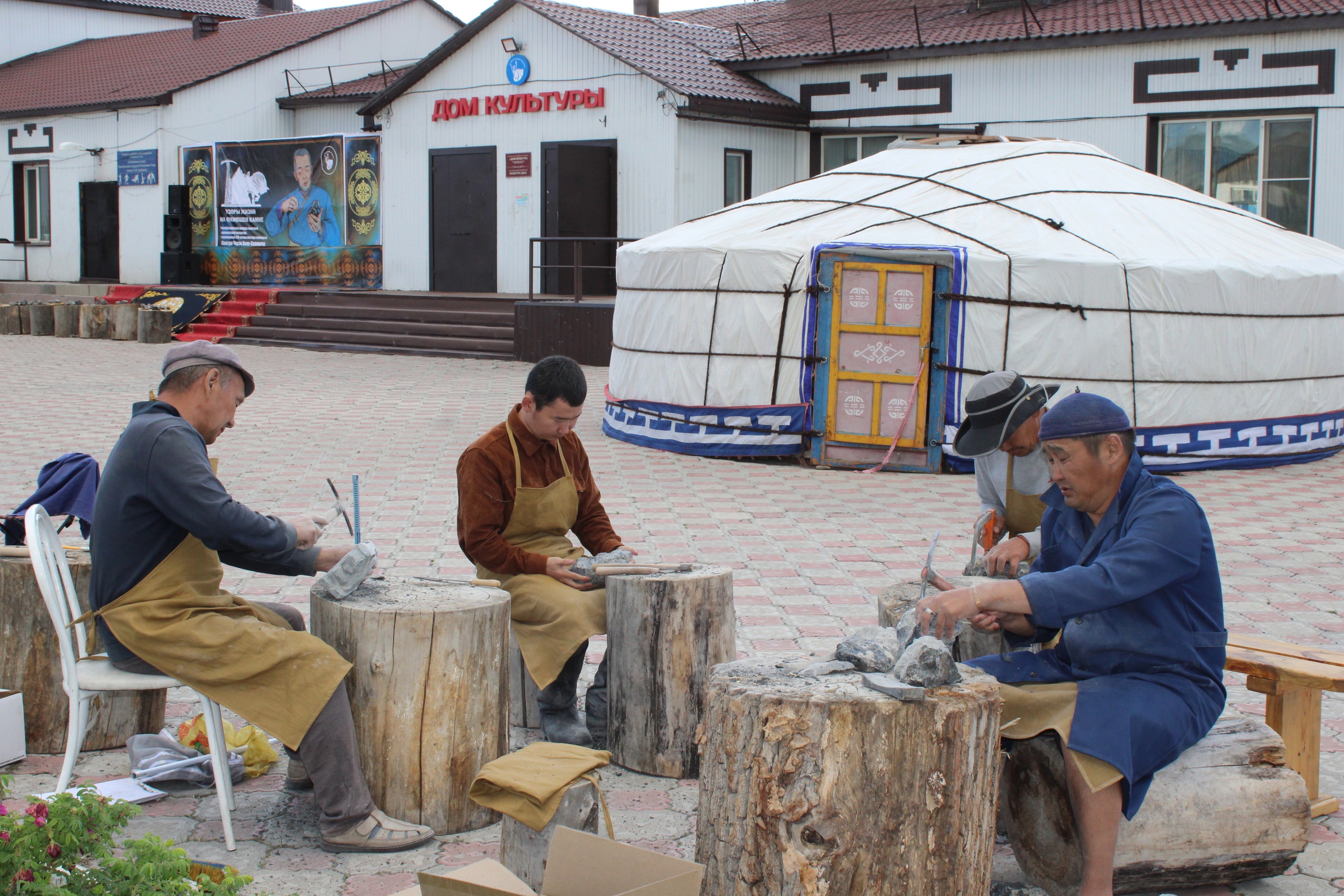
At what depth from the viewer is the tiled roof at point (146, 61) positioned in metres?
22.6

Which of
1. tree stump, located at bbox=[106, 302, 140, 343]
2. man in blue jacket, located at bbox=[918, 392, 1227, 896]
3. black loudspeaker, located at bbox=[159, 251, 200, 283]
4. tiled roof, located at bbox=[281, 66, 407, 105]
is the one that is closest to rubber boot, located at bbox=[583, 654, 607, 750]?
man in blue jacket, located at bbox=[918, 392, 1227, 896]

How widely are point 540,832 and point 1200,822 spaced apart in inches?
56.2

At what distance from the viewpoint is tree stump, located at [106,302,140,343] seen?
19.5 metres

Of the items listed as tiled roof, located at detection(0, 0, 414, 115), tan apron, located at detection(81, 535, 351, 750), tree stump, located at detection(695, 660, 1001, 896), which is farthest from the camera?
tiled roof, located at detection(0, 0, 414, 115)

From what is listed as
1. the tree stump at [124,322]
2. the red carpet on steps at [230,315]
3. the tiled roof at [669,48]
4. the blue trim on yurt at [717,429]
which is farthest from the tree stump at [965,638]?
the tree stump at [124,322]

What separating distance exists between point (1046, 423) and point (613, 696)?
60.5 inches

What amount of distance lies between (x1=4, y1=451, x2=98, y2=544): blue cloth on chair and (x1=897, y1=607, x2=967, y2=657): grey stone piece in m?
2.26

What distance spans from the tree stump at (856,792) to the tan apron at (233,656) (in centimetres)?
105

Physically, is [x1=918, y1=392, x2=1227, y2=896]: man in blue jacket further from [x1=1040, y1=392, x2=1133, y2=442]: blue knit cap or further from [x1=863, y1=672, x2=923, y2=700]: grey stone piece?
[x1=863, y1=672, x2=923, y2=700]: grey stone piece

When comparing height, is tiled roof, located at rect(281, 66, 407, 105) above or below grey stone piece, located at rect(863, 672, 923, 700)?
above

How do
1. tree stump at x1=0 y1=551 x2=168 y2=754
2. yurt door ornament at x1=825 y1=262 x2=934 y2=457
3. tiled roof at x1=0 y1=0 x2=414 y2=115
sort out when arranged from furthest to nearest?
tiled roof at x1=0 y1=0 x2=414 y2=115 → yurt door ornament at x1=825 y1=262 x2=934 y2=457 → tree stump at x1=0 y1=551 x2=168 y2=754

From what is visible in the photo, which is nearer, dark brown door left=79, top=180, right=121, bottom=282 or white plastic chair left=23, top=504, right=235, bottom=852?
white plastic chair left=23, top=504, right=235, bottom=852

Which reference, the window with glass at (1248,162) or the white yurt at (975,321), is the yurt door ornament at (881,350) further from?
the window with glass at (1248,162)

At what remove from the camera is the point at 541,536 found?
13.4 ft
